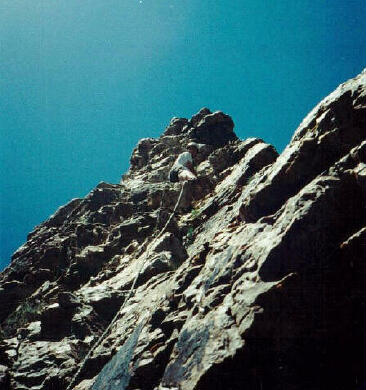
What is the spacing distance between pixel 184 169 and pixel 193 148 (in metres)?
5.14

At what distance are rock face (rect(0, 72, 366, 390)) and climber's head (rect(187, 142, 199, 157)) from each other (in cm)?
1145

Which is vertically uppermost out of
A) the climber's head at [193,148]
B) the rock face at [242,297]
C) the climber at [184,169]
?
the climber's head at [193,148]

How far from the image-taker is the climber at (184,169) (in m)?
23.6

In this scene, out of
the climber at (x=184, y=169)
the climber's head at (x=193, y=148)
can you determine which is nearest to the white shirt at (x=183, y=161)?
the climber at (x=184, y=169)

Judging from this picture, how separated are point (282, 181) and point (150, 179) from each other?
19.1 meters

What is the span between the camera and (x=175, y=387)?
22.4 ft

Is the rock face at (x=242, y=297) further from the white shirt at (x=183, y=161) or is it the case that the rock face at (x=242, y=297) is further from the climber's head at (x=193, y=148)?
the climber's head at (x=193, y=148)

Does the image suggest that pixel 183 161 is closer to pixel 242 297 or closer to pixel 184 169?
pixel 184 169

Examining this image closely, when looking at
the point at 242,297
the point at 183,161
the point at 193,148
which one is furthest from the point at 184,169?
the point at 242,297

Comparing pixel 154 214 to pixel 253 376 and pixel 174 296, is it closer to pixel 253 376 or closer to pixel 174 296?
pixel 174 296

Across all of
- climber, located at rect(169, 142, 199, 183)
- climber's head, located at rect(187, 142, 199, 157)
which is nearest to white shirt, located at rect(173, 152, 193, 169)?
climber, located at rect(169, 142, 199, 183)

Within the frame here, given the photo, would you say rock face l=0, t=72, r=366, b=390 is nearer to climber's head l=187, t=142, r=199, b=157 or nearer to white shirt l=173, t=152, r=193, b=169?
white shirt l=173, t=152, r=193, b=169

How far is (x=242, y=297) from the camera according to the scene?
7215 millimetres

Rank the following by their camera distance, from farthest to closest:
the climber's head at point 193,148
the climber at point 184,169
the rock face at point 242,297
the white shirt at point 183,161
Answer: the climber's head at point 193,148
the white shirt at point 183,161
the climber at point 184,169
the rock face at point 242,297
